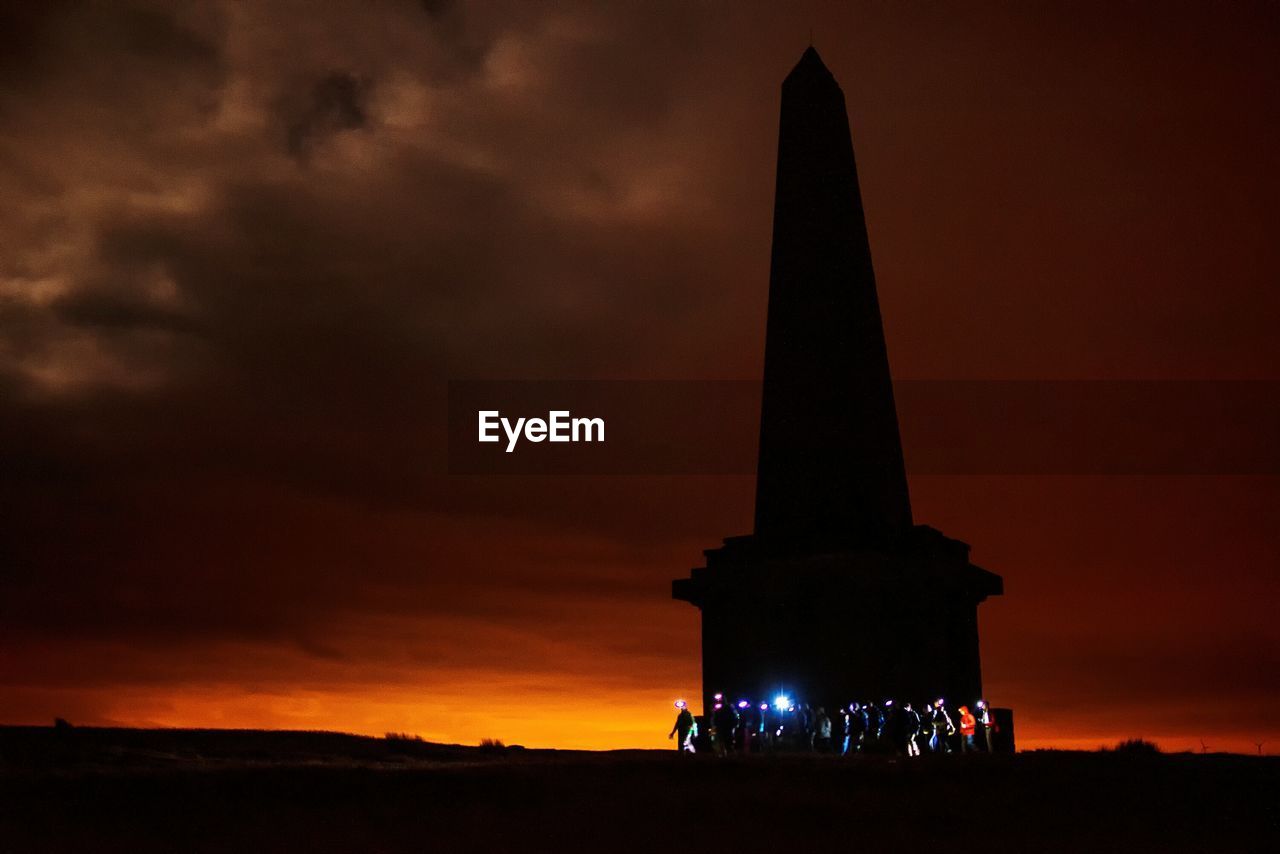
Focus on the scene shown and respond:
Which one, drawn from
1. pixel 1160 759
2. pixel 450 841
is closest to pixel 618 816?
pixel 450 841

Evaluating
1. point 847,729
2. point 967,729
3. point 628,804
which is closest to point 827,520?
point 847,729

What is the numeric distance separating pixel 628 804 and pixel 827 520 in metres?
13.7

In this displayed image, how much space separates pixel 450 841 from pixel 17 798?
5.05 metres

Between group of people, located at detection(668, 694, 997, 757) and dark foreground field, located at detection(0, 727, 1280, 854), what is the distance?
5930 millimetres

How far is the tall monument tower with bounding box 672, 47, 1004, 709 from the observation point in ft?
93.3

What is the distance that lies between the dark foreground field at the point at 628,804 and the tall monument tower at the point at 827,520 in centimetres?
831

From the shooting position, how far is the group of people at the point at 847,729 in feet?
85.4

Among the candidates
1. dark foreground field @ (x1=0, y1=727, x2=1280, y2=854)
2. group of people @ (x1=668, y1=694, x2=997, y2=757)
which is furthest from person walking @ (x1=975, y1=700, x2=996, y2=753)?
dark foreground field @ (x1=0, y1=727, x2=1280, y2=854)

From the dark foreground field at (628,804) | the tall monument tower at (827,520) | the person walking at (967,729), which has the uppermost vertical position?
the tall monument tower at (827,520)

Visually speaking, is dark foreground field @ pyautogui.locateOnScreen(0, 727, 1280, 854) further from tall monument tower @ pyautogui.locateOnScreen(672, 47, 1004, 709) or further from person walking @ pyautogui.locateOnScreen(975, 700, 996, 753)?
tall monument tower @ pyautogui.locateOnScreen(672, 47, 1004, 709)

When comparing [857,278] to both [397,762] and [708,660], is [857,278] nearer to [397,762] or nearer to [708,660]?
[708,660]

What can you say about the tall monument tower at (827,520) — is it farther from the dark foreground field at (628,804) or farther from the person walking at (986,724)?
the dark foreground field at (628,804)

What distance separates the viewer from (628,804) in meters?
16.6

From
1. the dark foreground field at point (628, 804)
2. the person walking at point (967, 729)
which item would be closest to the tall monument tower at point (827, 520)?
the person walking at point (967, 729)
